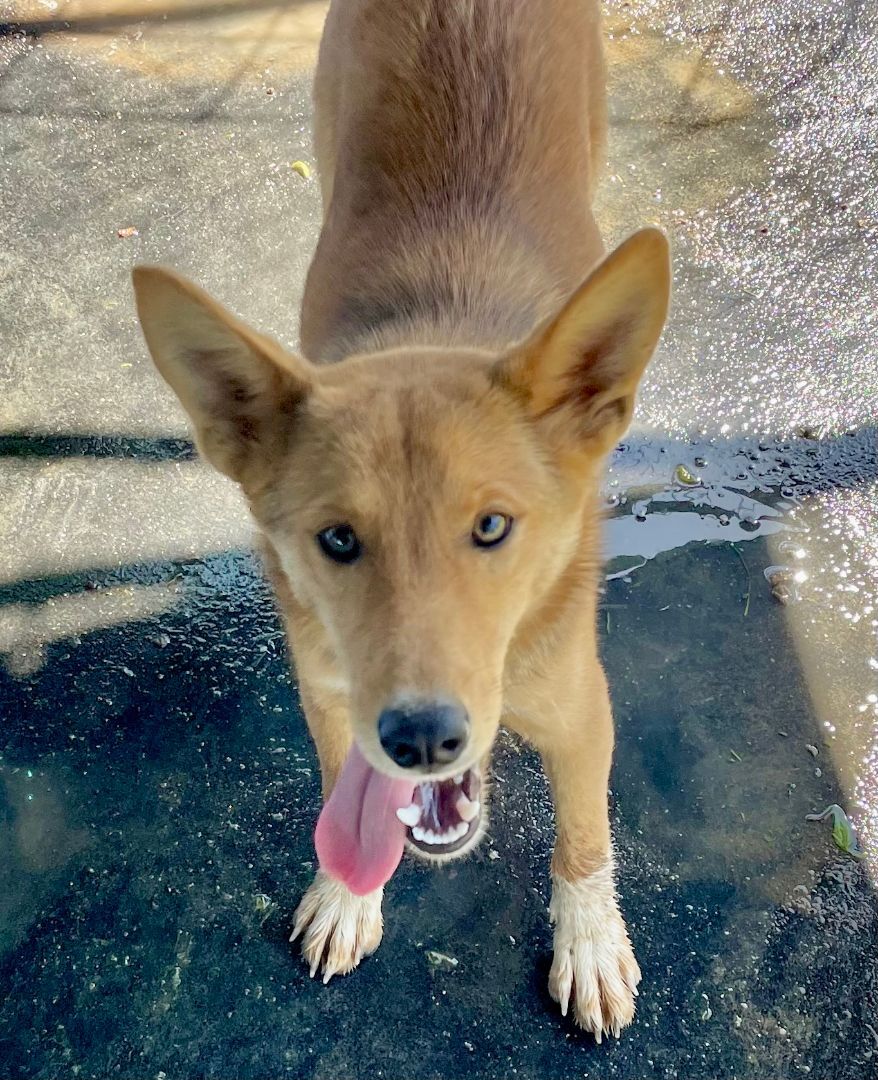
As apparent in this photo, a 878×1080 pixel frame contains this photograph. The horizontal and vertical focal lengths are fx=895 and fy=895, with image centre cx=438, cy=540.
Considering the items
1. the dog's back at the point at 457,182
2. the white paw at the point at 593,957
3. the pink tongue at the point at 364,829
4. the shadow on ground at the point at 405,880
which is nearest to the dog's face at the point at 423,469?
the pink tongue at the point at 364,829

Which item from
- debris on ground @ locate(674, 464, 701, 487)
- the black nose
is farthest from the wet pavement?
the black nose

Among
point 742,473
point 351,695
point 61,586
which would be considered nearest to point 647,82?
point 742,473

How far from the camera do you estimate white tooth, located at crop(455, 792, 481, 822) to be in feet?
7.47

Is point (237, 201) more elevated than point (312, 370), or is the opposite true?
point (312, 370)

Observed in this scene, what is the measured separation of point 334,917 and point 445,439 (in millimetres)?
1553

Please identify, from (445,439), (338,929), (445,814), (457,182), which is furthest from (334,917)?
(457,182)

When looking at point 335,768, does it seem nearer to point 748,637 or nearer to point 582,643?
point 582,643

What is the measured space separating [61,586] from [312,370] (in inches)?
73.3

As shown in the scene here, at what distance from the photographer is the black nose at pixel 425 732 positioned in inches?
69.2

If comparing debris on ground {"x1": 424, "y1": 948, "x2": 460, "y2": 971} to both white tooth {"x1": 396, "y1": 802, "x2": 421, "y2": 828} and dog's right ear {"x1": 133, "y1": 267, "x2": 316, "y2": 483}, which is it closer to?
white tooth {"x1": 396, "y1": 802, "x2": 421, "y2": 828}

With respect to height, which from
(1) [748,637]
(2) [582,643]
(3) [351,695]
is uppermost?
(3) [351,695]

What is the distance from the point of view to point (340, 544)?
2.04 meters

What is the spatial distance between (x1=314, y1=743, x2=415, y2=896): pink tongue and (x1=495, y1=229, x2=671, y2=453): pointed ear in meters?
0.99

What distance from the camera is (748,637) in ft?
10.7
